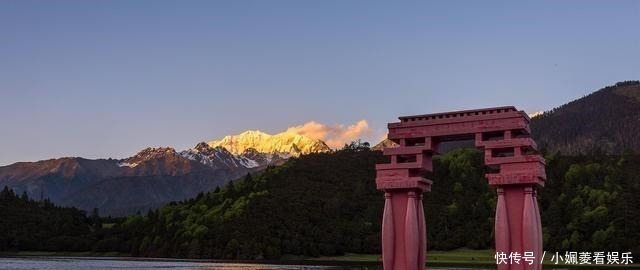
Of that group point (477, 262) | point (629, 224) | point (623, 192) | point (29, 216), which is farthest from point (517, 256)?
point (29, 216)

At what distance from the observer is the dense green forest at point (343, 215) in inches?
5012

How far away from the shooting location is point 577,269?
98.1 m

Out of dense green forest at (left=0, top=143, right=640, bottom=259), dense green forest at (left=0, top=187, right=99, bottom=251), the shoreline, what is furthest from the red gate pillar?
dense green forest at (left=0, top=187, right=99, bottom=251)

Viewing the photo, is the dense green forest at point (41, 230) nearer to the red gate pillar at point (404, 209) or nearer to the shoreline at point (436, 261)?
the shoreline at point (436, 261)

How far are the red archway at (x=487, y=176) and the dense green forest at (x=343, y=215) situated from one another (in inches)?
3394

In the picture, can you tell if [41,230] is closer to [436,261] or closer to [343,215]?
[343,215]

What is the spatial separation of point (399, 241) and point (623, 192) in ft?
348

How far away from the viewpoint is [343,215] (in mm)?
151000

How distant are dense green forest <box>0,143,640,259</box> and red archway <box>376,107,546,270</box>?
283 ft

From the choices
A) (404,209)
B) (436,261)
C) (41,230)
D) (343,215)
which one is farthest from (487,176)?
(41,230)

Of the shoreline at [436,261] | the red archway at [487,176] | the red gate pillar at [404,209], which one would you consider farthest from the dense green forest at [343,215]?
the red gate pillar at [404,209]

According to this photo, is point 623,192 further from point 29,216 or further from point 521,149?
point 29,216

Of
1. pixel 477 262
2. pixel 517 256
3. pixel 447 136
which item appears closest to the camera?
pixel 517 256

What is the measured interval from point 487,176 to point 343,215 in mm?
116679
